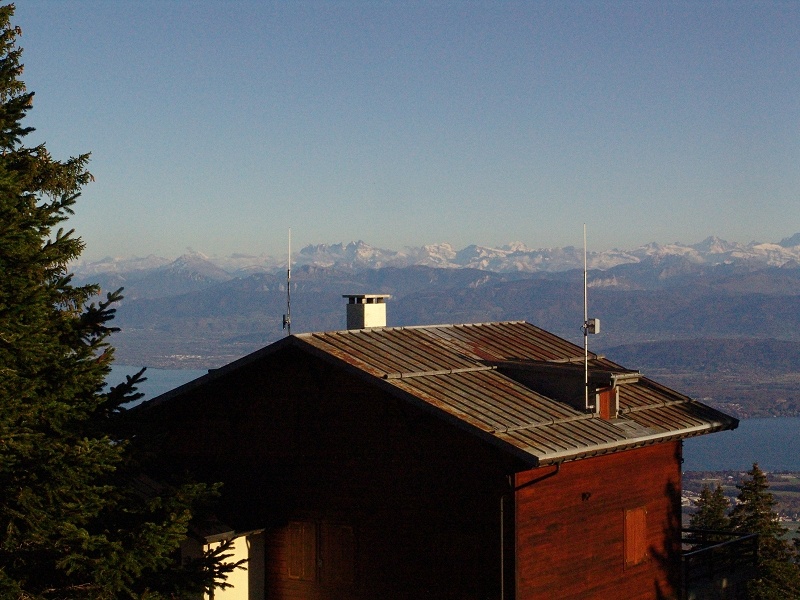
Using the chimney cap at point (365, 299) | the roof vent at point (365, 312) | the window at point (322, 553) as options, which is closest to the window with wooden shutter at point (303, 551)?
the window at point (322, 553)

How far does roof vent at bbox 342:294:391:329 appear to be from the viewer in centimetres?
2662

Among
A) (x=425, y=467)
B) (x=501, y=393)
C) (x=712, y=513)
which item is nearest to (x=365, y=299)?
(x=501, y=393)

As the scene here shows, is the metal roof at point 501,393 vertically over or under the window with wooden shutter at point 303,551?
over

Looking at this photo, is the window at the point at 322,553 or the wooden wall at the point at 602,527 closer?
the wooden wall at the point at 602,527

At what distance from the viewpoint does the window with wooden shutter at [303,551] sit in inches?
932

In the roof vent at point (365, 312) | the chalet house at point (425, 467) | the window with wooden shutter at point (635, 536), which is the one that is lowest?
the window with wooden shutter at point (635, 536)

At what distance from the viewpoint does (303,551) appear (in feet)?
78.0

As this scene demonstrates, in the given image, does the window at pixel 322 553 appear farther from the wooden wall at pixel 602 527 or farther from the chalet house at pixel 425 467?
the wooden wall at pixel 602 527

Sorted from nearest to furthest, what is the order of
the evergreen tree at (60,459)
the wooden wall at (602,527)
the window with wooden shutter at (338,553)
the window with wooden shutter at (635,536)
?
the evergreen tree at (60,459)
the wooden wall at (602,527)
the window with wooden shutter at (338,553)
the window with wooden shutter at (635,536)

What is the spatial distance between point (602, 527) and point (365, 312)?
705 cm

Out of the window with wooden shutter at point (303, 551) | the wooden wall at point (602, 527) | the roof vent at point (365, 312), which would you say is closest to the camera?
the wooden wall at point (602, 527)

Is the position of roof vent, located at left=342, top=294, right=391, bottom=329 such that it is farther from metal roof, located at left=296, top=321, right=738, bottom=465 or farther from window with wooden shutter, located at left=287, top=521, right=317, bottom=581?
window with wooden shutter, located at left=287, top=521, right=317, bottom=581

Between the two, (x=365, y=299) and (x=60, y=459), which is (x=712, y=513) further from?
(x=60, y=459)

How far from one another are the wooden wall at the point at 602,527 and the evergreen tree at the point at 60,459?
583 cm
